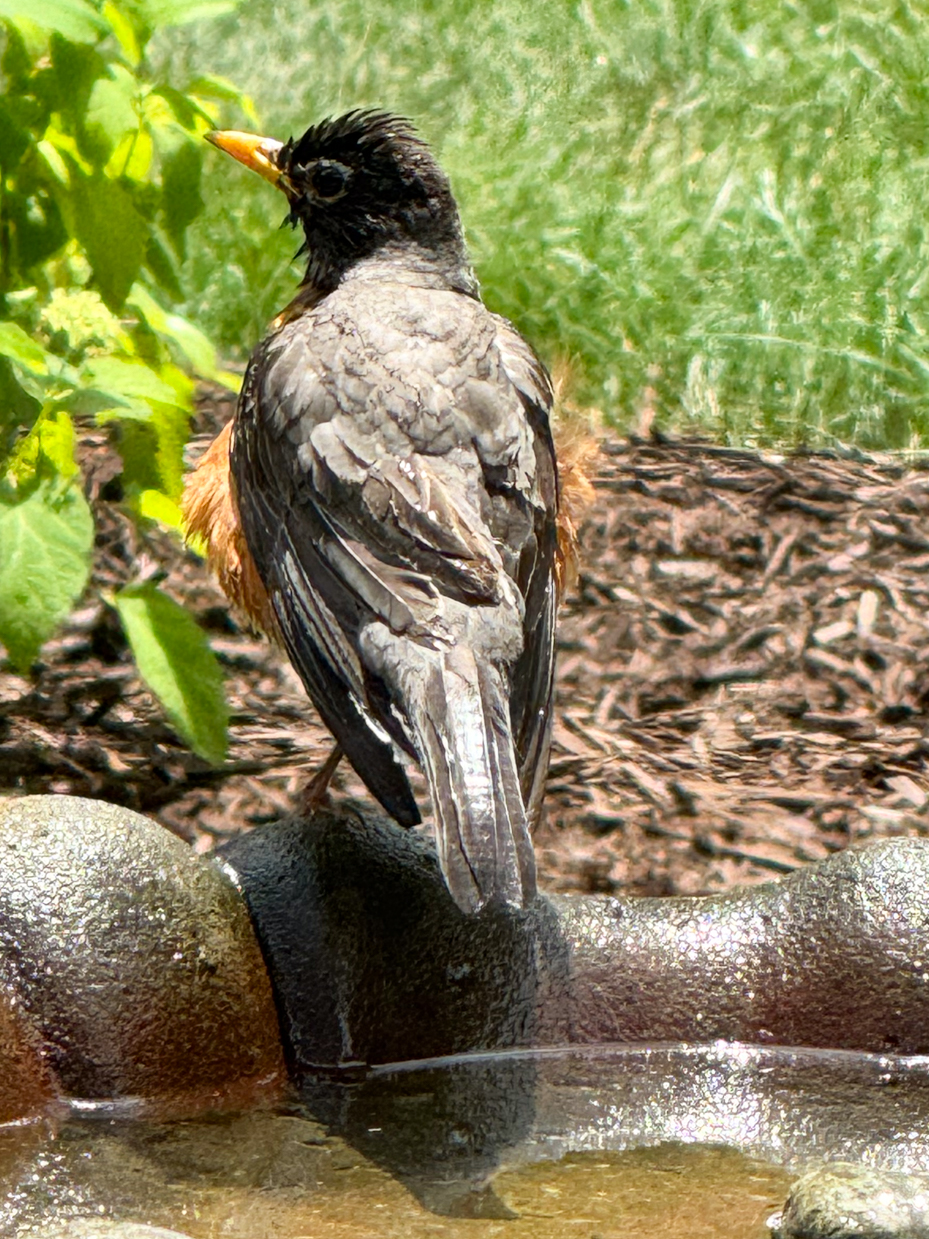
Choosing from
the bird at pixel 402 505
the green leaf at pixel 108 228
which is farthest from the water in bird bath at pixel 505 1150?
the green leaf at pixel 108 228

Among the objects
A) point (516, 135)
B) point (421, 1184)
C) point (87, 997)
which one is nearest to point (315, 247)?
point (87, 997)

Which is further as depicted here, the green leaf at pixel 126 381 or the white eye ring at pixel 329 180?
the white eye ring at pixel 329 180

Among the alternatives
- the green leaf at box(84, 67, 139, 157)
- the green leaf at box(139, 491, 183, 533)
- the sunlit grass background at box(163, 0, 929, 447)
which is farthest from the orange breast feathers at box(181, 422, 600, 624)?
the sunlit grass background at box(163, 0, 929, 447)

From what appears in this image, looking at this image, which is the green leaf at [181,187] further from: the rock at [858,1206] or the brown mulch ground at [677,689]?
the rock at [858,1206]

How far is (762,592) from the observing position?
5715 mm

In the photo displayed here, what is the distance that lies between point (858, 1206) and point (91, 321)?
2.25 meters

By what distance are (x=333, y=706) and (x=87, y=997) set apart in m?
0.70

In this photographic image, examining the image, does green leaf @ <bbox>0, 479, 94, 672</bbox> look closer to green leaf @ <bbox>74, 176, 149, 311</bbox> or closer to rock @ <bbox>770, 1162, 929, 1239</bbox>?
green leaf @ <bbox>74, 176, 149, 311</bbox>

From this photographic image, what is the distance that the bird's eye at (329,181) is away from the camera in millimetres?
4750

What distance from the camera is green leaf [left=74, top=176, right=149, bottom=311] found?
159 inches

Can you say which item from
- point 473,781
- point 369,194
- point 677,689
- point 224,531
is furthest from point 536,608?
point 677,689

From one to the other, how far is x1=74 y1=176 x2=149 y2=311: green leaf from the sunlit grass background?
96.7 inches

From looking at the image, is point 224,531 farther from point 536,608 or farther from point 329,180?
point 329,180

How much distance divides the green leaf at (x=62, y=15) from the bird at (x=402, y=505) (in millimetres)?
850
